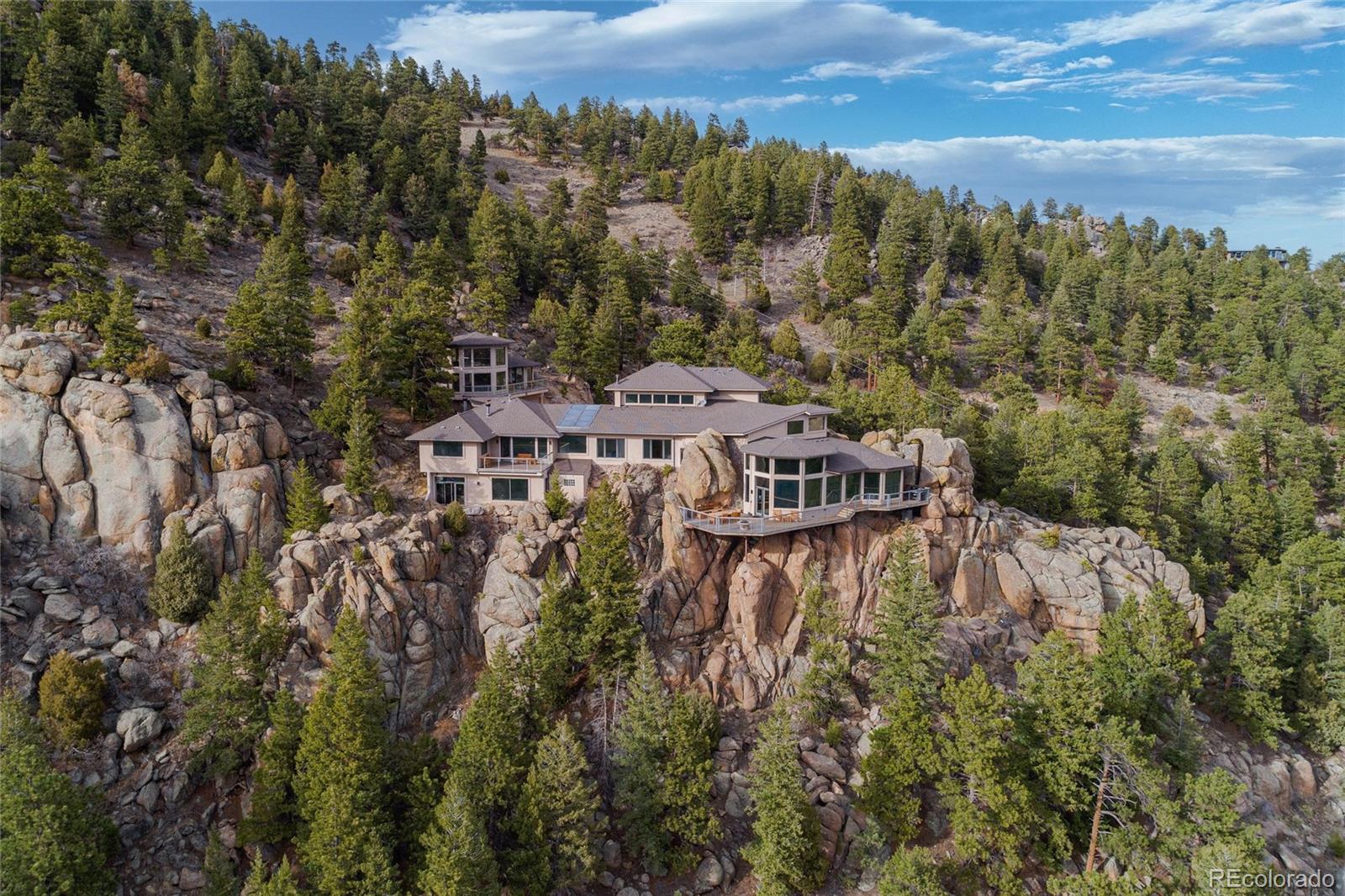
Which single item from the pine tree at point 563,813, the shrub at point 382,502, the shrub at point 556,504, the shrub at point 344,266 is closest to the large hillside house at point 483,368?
the shrub at point 382,502

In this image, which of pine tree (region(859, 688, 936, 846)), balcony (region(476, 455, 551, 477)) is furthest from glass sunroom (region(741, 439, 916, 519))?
balcony (region(476, 455, 551, 477))

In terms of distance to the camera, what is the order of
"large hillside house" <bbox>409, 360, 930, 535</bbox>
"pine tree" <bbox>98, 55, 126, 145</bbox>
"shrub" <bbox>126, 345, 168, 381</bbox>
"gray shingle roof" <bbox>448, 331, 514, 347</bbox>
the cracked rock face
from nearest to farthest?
the cracked rock face → "shrub" <bbox>126, 345, 168, 381</bbox> → "large hillside house" <bbox>409, 360, 930, 535</bbox> → "gray shingle roof" <bbox>448, 331, 514, 347</bbox> → "pine tree" <bbox>98, 55, 126, 145</bbox>

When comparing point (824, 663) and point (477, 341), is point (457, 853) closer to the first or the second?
point (824, 663)

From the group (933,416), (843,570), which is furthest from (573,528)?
(933,416)

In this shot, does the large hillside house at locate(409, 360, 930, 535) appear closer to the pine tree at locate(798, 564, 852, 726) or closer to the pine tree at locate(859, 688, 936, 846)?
the pine tree at locate(798, 564, 852, 726)

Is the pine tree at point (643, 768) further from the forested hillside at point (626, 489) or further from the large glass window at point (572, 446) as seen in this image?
the large glass window at point (572, 446)

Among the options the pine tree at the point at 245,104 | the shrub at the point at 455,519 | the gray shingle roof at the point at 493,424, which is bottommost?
the shrub at the point at 455,519
